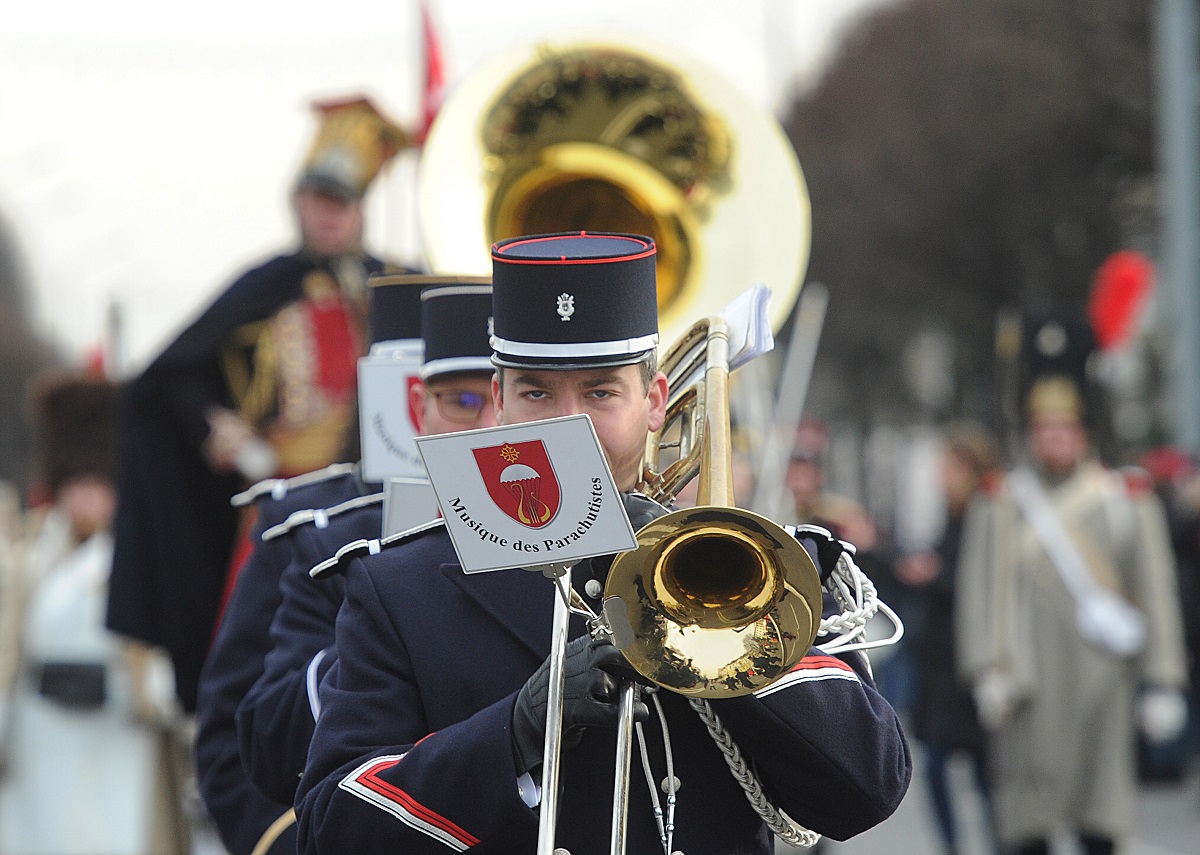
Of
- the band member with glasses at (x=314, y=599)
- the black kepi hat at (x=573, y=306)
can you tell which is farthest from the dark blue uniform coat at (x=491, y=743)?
the band member with glasses at (x=314, y=599)

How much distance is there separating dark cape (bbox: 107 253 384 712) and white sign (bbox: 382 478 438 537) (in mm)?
2658

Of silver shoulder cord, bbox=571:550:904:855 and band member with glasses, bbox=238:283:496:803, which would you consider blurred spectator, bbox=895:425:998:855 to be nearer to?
band member with glasses, bbox=238:283:496:803

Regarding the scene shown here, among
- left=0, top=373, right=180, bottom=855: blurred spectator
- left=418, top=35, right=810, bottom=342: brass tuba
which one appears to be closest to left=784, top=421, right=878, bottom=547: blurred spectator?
left=0, top=373, right=180, bottom=855: blurred spectator

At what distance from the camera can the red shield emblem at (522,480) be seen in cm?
282

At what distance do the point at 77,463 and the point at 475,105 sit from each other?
4441 mm

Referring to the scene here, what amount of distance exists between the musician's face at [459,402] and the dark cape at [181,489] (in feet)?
8.73

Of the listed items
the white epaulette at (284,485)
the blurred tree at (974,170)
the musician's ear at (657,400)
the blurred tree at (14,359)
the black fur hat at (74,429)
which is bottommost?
the blurred tree at (14,359)

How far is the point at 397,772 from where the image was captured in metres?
3.04

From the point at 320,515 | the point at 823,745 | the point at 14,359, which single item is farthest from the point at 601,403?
the point at 14,359

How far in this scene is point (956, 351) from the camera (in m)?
32.7

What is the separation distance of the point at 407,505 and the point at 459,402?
231 mm

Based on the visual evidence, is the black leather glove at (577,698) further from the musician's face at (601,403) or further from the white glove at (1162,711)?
the white glove at (1162,711)

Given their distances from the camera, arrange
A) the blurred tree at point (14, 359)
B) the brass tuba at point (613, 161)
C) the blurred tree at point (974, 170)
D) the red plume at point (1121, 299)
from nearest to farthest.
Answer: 1. the brass tuba at point (613, 161)
2. the red plume at point (1121, 299)
3. the blurred tree at point (974, 170)
4. the blurred tree at point (14, 359)

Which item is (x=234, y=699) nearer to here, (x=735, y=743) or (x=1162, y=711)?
(x=735, y=743)
